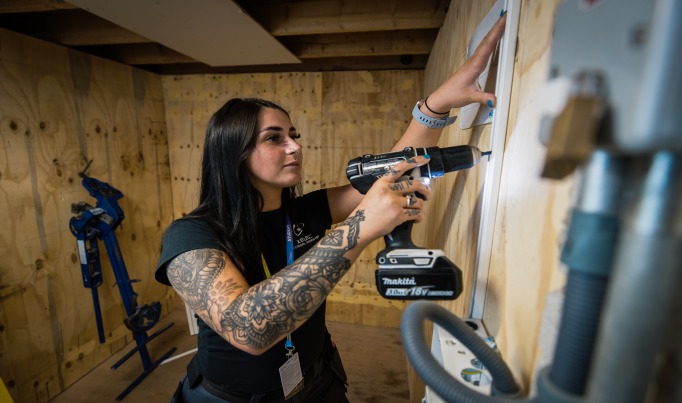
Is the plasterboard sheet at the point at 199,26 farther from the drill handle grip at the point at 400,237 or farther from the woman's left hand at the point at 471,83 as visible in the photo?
the drill handle grip at the point at 400,237

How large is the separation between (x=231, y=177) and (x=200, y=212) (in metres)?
0.16

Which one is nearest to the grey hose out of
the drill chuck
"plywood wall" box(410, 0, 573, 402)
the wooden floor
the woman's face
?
"plywood wall" box(410, 0, 573, 402)

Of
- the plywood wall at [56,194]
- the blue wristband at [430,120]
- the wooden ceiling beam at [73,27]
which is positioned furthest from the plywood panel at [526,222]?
the plywood wall at [56,194]

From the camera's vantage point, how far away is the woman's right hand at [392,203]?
64 cm

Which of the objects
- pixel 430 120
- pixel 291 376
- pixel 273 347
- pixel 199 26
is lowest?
pixel 291 376

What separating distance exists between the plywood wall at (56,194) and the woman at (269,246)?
140 centimetres

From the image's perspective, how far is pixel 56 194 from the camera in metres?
1.89

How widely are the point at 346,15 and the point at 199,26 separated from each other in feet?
2.49

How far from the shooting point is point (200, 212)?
1.02 meters

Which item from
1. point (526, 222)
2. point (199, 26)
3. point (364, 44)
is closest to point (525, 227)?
point (526, 222)

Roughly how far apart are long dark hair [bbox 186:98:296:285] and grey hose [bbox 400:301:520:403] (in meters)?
0.72

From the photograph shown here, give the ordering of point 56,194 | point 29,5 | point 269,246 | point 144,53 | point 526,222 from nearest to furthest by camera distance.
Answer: point 526,222, point 269,246, point 29,5, point 56,194, point 144,53

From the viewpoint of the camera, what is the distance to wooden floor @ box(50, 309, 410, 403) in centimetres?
192

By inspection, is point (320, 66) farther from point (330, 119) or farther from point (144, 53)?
point (144, 53)
